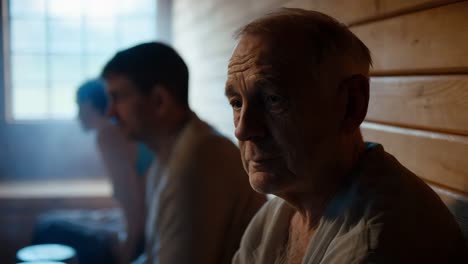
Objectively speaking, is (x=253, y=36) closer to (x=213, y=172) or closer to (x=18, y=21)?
(x=213, y=172)

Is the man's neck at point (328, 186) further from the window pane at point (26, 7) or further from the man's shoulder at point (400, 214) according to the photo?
the window pane at point (26, 7)

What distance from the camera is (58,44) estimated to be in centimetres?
436

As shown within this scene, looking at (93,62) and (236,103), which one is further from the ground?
(236,103)

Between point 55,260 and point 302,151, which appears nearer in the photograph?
point 302,151

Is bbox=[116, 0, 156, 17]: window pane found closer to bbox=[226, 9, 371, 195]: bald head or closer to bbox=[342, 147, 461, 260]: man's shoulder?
bbox=[226, 9, 371, 195]: bald head

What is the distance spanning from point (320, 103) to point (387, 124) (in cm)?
40

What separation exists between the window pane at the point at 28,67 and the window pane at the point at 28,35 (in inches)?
2.2

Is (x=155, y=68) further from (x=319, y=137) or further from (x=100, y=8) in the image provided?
(x=100, y=8)

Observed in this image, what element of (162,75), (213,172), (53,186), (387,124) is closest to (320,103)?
(387,124)

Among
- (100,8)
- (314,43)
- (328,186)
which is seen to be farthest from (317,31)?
(100,8)

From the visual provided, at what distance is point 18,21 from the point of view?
4.25 metres

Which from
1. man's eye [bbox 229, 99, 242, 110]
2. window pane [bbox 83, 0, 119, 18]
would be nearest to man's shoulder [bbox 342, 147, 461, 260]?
man's eye [bbox 229, 99, 242, 110]

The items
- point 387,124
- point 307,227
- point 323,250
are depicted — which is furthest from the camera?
point 387,124

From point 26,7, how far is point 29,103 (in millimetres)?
740
